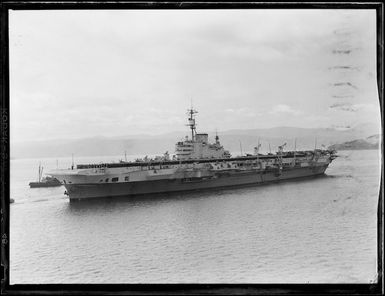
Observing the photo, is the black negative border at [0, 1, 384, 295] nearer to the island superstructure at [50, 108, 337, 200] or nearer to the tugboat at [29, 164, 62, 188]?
the island superstructure at [50, 108, 337, 200]

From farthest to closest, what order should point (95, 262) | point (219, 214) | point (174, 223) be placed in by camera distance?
point (219, 214) → point (174, 223) → point (95, 262)

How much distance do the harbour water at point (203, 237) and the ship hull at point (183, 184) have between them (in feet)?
0.84

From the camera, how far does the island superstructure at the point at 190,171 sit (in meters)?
8.30

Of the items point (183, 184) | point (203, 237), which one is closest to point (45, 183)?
point (183, 184)

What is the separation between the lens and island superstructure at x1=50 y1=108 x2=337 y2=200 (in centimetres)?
830

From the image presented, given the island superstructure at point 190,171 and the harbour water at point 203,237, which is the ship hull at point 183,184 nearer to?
the island superstructure at point 190,171

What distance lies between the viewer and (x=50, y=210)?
7.75 meters

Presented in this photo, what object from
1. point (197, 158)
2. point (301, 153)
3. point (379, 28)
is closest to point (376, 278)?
point (379, 28)

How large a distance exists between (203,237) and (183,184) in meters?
4.16

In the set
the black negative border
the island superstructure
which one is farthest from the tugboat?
the black negative border

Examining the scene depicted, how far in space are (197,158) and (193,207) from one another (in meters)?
2.34
